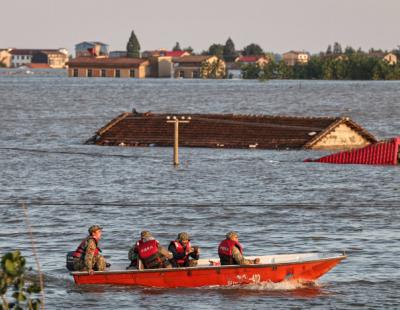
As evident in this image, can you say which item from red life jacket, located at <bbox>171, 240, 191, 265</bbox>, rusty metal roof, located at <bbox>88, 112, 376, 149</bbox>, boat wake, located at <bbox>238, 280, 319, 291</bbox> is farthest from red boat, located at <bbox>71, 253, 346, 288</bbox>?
rusty metal roof, located at <bbox>88, 112, 376, 149</bbox>

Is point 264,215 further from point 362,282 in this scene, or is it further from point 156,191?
point 362,282

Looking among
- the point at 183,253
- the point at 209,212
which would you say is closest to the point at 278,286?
the point at 183,253

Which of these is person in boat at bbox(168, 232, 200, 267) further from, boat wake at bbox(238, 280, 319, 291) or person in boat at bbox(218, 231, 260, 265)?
boat wake at bbox(238, 280, 319, 291)

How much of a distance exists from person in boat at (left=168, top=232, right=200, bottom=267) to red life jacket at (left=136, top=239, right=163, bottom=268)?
2.11 feet

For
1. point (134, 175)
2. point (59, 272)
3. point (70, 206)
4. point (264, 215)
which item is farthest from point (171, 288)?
point (134, 175)

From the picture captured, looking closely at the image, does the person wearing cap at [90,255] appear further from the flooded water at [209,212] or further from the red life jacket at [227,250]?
the red life jacket at [227,250]

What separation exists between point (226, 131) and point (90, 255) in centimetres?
6934

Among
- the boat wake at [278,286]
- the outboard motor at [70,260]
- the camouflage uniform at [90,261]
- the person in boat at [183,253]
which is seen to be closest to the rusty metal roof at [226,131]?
the boat wake at [278,286]

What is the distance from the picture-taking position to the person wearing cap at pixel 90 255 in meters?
40.5

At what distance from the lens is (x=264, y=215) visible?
63.3m

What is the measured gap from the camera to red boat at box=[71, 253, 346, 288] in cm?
4091

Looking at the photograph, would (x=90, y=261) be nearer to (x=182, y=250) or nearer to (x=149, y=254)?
(x=149, y=254)

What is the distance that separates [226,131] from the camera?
4309 inches

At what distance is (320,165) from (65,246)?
136 feet
